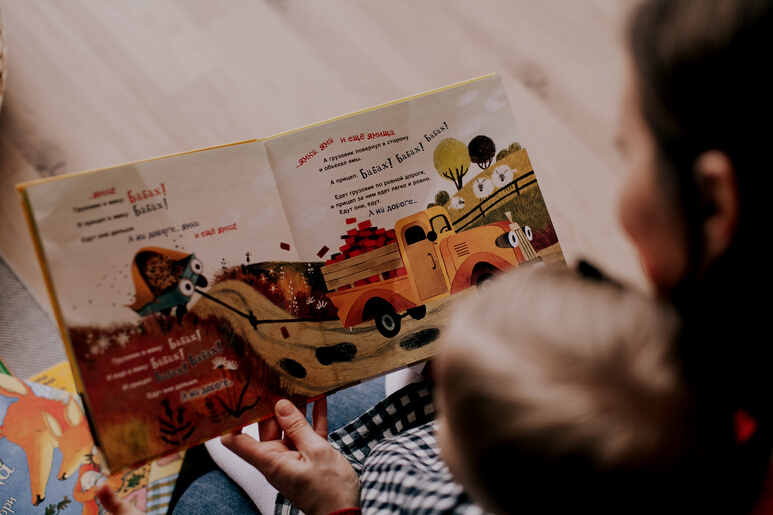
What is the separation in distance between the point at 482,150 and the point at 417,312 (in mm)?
226

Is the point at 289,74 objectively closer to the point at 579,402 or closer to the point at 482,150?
the point at 482,150

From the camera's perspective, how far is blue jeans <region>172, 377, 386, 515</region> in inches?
25.2

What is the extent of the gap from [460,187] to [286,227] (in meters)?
0.23

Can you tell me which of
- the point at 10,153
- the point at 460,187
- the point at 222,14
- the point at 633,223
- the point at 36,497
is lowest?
the point at 36,497

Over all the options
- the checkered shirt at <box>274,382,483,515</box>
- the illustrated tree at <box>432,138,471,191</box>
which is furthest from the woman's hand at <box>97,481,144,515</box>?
the illustrated tree at <box>432,138,471,191</box>

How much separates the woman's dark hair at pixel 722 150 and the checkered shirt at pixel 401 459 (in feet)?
0.83

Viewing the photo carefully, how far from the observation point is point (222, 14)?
0.98 meters

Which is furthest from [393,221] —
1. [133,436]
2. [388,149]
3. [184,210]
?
[133,436]

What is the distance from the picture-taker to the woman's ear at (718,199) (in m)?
0.32

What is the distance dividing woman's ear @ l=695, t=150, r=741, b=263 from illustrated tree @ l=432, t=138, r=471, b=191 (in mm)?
318

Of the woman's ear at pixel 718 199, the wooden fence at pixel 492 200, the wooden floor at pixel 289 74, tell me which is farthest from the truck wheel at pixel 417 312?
the wooden floor at pixel 289 74

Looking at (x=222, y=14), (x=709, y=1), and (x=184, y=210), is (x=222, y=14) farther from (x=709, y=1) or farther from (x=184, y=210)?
(x=709, y=1)

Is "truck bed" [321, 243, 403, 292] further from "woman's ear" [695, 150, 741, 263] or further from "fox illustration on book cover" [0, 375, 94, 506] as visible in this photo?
"fox illustration on book cover" [0, 375, 94, 506]

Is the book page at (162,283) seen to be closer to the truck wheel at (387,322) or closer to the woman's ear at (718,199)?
the truck wheel at (387,322)
